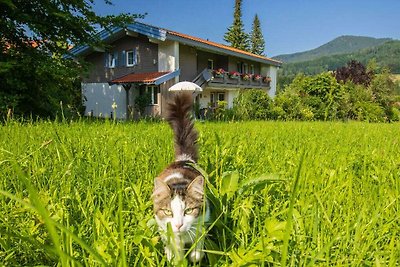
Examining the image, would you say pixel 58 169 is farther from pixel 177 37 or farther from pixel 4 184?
pixel 177 37

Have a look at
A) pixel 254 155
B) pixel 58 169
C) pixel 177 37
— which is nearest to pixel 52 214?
pixel 58 169

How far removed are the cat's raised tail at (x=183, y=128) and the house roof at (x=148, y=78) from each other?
721 inches

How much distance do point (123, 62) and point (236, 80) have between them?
9682 millimetres

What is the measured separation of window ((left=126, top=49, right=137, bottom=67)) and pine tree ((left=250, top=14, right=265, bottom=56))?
42858 mm

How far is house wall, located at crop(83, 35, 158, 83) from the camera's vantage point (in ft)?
74.7

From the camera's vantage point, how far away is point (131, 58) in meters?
24.2

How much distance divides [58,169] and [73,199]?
0.56m

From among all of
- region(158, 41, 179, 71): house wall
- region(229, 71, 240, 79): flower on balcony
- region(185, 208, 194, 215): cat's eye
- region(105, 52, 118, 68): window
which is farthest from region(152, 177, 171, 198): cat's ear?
region(229, 71, 240, 79): flower on balcony

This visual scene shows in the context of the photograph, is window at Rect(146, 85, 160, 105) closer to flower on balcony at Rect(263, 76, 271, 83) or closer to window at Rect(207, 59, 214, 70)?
window at Rect(207, 59, 214, 70)

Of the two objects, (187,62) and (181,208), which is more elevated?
(187,62)

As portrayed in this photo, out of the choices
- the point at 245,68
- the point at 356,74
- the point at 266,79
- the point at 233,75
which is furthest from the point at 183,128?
the point at 356,74

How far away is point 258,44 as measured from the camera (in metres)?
64.6

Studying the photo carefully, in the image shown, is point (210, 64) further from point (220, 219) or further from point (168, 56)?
point (220, 219)

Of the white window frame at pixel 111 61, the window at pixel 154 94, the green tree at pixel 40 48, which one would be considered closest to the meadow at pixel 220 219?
the green tree at pixel 40 48
